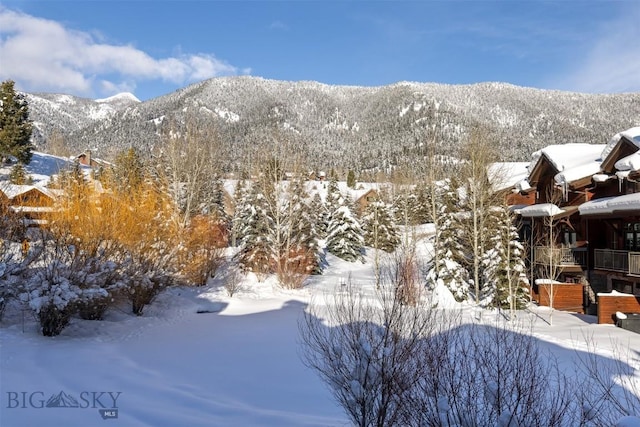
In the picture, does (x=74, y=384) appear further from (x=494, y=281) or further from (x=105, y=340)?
(x=494, y=281)

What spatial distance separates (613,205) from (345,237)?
24.7m

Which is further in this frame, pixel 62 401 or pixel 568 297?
pixel 568 297

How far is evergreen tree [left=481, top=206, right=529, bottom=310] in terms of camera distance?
21.8 m

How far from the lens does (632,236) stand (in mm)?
20656

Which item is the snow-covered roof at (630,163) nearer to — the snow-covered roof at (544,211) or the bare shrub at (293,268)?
the snow-covered roof at (544,211)

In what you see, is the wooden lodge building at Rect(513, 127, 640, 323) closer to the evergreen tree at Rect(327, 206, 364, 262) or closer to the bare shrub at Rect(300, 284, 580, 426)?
the bare shrub at Rect(300, 284, 580, 426)

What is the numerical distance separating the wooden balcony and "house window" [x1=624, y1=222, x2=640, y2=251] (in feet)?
3.59

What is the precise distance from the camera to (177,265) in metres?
20.5

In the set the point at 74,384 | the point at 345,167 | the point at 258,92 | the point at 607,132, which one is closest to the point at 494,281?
the point at 74,384

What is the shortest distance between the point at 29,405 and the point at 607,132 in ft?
589

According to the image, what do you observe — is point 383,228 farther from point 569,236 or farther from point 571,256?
point 571,256

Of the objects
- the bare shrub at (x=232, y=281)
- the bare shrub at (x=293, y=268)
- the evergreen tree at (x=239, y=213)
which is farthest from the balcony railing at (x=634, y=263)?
the evergreen tree at (x=239, y=213)

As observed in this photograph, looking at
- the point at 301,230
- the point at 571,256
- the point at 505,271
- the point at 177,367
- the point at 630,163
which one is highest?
the point at 630,163

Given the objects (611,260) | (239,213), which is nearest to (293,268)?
(611,260)
